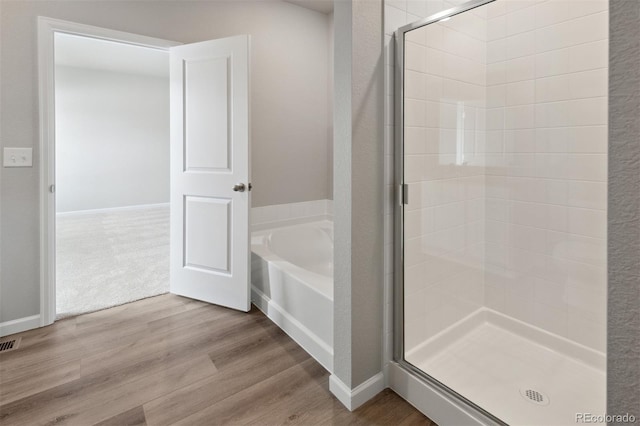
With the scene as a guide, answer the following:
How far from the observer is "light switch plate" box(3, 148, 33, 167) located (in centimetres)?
221

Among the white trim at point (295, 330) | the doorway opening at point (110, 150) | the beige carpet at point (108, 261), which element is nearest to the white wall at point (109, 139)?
the doorway opening at point (110, 150)

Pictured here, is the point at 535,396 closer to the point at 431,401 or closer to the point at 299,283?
the point at 431,401

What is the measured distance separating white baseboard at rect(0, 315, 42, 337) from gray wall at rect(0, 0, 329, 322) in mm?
31

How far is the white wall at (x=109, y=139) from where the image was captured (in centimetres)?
664

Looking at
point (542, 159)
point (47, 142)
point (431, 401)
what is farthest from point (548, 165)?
point (47, 142)

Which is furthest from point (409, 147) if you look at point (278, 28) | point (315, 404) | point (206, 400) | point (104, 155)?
point (104, 155)

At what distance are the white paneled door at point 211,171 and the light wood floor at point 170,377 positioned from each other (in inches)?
13.8

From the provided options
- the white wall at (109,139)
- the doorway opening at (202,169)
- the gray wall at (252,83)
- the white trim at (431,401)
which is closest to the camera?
the white trim at (431,401)

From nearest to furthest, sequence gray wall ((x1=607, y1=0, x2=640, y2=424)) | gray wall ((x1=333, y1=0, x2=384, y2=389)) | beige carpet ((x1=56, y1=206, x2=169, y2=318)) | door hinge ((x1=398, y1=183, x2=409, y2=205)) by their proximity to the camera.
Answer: gray wall ((x1=607, y1=0, x2=640, y2=424)), gray wall ((x1=333, y1=0, x2=384, y2=389)), door hinge ((x1=398, y1=183, x2=409, y2=205)), beige carpet ((x1=56, y1=206, x2=169, y2=318))

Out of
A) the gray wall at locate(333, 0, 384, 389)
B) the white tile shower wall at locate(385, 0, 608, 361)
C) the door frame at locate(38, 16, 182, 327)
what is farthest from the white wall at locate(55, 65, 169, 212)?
the white tile shower wall at locate(385, 0, 608, 361)

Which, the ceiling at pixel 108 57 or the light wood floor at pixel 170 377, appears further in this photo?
the ceiling at pixel 108 57

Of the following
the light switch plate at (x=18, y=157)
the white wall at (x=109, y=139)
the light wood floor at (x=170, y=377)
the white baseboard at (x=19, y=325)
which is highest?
the white wall at (x=109, y=139)

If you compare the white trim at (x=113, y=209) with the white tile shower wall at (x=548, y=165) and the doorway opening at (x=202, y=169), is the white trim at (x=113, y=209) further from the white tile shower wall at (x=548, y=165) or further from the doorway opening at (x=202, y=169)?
the white tile shower wall at (x=548, y=165)

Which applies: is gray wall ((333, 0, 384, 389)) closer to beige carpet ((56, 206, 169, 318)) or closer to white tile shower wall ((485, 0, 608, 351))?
white tile shower wall ((485, 0, 608, 351))
